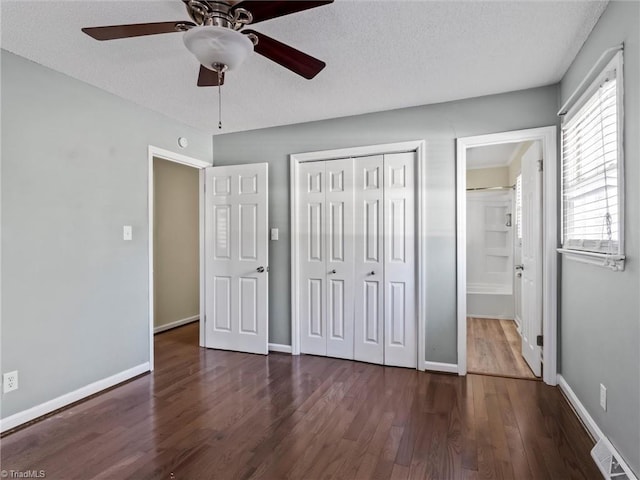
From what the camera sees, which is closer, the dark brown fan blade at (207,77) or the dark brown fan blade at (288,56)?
the dark brown fan blade at (288,56)

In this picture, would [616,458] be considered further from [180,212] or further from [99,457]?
[180,212]

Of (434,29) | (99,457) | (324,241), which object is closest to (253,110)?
(324,241)

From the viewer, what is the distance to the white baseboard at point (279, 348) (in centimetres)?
376

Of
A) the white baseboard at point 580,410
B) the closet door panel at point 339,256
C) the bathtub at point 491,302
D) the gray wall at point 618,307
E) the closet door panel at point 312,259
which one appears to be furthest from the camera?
the bathtub at point 491,302

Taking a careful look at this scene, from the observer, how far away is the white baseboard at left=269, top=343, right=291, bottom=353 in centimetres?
376

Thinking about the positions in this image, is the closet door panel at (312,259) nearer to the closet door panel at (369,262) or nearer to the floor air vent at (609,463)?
the closet door panel at (369,262)

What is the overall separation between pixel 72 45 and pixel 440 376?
3.63 m

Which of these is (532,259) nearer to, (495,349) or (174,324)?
(495,349)

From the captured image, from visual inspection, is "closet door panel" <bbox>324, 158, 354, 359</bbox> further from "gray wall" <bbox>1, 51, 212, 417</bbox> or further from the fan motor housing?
the fan motor housing

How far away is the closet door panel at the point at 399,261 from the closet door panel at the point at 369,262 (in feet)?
0.19

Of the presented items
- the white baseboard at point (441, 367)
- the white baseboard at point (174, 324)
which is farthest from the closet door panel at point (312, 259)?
the white baseboard at point (174, 324)

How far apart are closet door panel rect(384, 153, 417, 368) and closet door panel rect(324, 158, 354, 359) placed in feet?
1.19

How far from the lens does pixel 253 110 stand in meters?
3.32

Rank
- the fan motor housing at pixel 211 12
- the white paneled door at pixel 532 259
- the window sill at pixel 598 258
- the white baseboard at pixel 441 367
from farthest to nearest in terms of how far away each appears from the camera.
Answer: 1. the white baseboard at pixel 441 367
2. the white paneled door at pixel 532 259
3. the window sill at pixel 598 258
4. the fan motor housing at pixel 211 12
